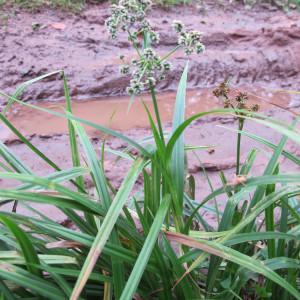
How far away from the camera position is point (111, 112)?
4289mm

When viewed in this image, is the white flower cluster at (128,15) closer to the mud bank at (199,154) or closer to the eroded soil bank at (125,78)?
the mud bank at (199,154)

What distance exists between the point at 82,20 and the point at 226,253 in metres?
4.46

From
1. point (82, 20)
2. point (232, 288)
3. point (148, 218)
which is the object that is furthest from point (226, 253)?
point (82, 20)

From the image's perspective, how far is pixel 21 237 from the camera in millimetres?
1384

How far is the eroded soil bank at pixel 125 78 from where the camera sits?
3709 millimetres

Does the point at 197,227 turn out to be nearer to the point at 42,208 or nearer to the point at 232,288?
the point at 232,288

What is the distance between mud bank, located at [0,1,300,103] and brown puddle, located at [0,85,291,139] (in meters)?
0.16

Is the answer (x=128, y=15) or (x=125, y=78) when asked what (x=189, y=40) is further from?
(x=125, y=78)

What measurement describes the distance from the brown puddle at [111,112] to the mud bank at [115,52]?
16 cm

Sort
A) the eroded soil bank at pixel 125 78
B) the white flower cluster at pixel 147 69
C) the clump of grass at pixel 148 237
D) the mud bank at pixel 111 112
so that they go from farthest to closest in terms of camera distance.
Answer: the mud bank at pixel 111 112 < the eroded soil bank at pixel 125 78 < the white flower cluster at pixel 147 69 < the clump of grass at pixel 148 237

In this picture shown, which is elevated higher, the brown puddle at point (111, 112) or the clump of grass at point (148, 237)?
the brown puddle at point (111, 112)

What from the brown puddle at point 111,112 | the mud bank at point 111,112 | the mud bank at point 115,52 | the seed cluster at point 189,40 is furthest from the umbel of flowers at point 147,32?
the mud bank at point 115,52

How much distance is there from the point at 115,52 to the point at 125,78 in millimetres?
459

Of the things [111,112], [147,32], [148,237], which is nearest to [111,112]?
[111,112]
